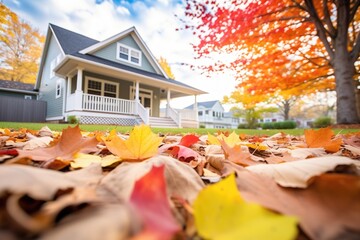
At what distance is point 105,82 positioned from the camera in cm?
1373

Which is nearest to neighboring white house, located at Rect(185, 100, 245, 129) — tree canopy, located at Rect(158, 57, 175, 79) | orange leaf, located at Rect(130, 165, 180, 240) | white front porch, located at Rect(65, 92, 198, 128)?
tree canopy, located at Rect(158, 57, 175, 79)

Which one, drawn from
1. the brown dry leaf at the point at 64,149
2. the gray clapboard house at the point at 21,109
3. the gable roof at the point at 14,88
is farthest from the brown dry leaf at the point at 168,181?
the gable roof at the point at 14,88

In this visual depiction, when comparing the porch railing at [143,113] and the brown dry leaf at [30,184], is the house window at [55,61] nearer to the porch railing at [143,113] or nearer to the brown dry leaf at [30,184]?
the porch railing at [143,113]

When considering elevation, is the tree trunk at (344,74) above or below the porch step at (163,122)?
above

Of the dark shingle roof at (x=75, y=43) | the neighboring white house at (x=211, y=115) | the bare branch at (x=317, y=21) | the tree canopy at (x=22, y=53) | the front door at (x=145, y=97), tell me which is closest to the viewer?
the bare branch at (x=317, y=21)

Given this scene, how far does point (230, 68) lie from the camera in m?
11.4

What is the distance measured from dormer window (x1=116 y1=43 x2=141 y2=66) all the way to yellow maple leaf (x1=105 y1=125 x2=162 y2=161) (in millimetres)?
15332

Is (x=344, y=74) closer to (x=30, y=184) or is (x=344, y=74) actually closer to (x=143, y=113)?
(x=143, y=113)

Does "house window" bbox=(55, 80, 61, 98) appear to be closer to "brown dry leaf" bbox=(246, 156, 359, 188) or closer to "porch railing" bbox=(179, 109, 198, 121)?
"porch railing" bbox=(179, 109, 198, 121)

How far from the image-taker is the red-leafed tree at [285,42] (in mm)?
8188

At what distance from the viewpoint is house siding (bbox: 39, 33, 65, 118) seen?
1414 centimetres

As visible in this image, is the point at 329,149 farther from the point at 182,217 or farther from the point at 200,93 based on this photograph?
the point at 200,93

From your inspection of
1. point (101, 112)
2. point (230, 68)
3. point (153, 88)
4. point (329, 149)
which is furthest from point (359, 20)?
point (101, 112)

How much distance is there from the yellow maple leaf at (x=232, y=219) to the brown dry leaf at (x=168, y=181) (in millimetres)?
157
